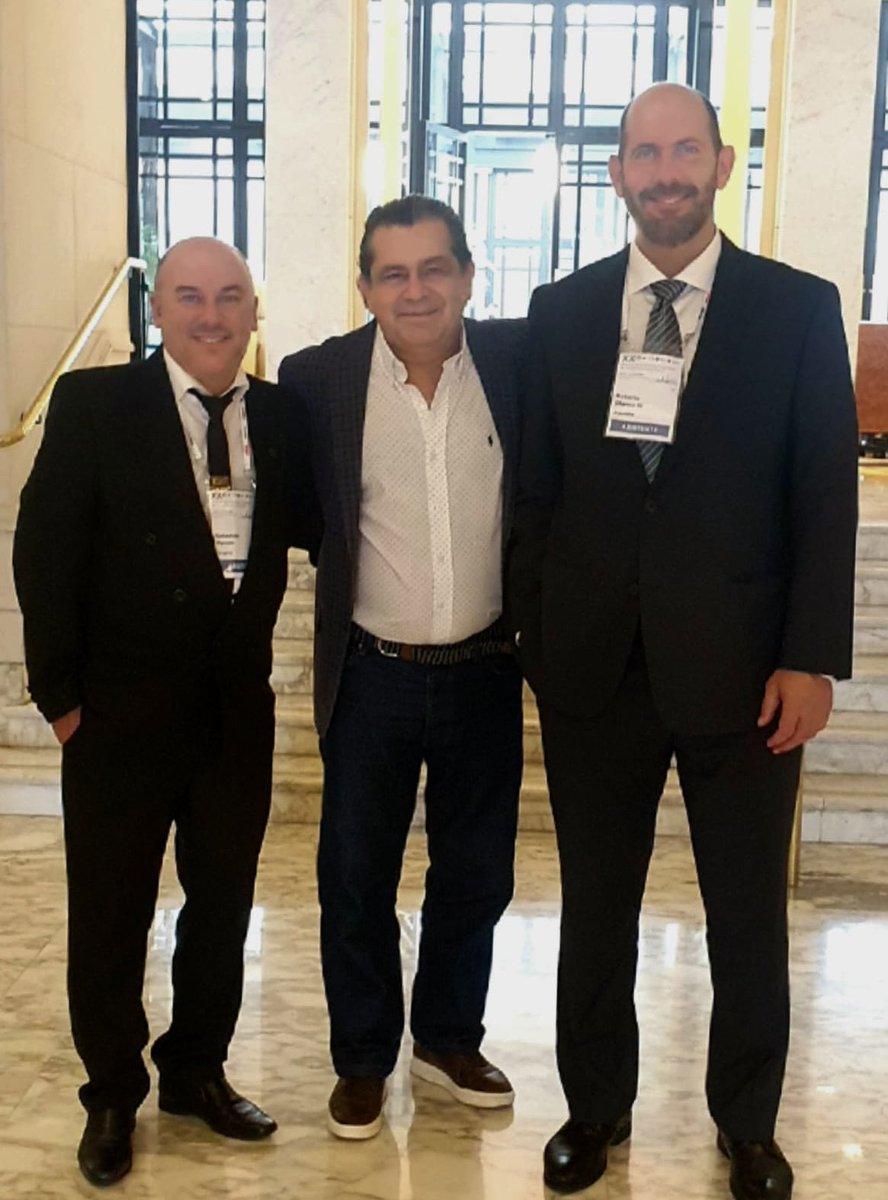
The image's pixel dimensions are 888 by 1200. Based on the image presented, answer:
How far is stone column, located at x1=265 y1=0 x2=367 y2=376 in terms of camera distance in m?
7.02

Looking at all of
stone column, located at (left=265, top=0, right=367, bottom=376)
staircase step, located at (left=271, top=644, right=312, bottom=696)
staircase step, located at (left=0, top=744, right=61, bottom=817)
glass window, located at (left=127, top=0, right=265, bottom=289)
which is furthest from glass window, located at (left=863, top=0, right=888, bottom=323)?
staircase step, located at (left=0, top=744, right=61, bottom=817)

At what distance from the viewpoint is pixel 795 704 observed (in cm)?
215

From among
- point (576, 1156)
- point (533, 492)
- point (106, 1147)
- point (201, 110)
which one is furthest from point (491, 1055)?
point (201, 110)

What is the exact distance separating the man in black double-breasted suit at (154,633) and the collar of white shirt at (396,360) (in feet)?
0.75

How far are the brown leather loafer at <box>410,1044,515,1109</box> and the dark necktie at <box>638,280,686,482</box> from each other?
1309 millimetres

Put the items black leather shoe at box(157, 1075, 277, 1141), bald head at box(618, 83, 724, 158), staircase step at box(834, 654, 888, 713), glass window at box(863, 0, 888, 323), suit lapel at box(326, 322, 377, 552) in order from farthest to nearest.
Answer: glass window at box(863, 0, 888, 323), staircase step at box(834, 654, 888, 713), black leather shoe at box(157, 1075, 277, 1141), suit lapel at box(326, 322, 377, 552), bald head at box(618, 83, 724, 158)

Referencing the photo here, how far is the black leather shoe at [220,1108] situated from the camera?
8.36ft

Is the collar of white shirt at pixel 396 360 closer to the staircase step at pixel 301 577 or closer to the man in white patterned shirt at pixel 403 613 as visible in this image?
the man in white patterned shirt at pixel 403 613

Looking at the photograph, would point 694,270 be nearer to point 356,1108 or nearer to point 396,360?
point 396,360

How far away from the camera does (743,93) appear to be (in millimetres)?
6074

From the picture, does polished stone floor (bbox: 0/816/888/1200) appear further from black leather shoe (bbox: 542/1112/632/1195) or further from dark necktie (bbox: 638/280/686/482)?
dark necktie (bbox: 638/280/686/482)

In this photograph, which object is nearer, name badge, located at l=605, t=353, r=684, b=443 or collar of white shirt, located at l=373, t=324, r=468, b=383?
name badge, located at l=605, t=353, r=684, b=443

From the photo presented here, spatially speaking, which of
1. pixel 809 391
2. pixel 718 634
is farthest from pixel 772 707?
pixel 809 391

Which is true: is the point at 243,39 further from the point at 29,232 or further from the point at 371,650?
the point at 371,650
